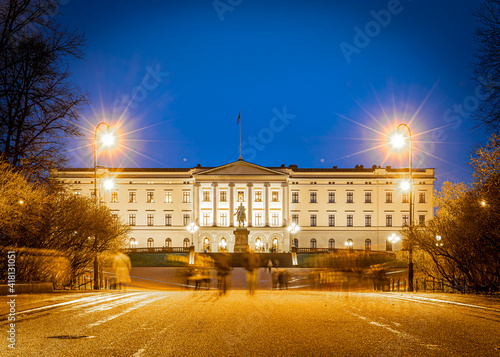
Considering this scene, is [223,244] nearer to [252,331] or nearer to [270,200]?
[270,200]

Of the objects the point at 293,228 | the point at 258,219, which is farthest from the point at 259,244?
the point at 293,228

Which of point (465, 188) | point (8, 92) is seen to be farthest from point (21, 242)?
point (465, 188)

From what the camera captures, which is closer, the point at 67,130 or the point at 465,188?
the point at 67,130

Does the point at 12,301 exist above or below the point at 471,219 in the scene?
below

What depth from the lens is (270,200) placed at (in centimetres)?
8881

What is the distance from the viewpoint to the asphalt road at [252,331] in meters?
7.22

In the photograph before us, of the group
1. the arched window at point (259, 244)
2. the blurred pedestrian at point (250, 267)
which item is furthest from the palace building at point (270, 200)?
the blurred pedestrian at point (250, 267)

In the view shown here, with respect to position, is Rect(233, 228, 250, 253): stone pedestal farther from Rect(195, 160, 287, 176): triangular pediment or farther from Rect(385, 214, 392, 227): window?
Rect(385, 214, 392, 227): window

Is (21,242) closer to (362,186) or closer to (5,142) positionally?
(5,142)

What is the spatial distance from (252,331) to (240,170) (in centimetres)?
8056

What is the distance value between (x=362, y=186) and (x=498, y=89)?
7471cm

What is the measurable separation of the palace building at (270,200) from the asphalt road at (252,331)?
75.8 m

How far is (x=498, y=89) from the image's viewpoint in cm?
1709

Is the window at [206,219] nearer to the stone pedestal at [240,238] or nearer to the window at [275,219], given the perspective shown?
the window at [275,219]
